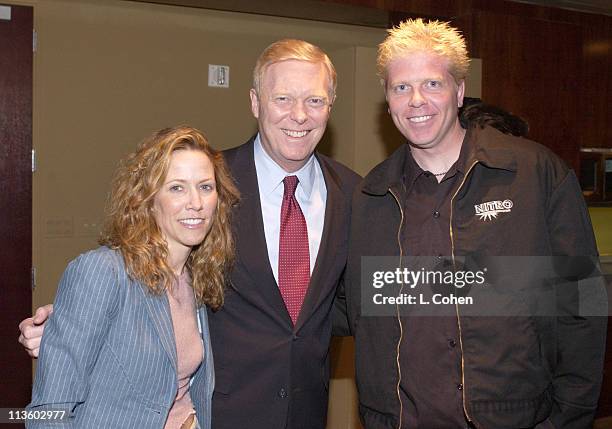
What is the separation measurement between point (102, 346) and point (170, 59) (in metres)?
3.09

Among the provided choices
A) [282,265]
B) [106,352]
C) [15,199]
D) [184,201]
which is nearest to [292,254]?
[282,265]

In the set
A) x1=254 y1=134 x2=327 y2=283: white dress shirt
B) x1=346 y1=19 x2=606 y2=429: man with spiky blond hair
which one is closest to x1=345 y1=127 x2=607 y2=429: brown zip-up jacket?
x1=346 y1=19 x2=606 y2=429: man with spiky blond hair

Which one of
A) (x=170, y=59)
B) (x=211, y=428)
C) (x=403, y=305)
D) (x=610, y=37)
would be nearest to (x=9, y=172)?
(x=170, y=59)

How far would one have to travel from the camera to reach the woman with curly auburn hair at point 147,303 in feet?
6.09

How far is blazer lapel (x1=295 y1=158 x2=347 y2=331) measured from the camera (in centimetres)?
239

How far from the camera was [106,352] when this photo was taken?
1.93 metres

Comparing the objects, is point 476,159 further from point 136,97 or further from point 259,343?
point 136,97

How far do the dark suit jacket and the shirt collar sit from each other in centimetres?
6

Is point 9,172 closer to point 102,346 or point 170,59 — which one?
point 170,59

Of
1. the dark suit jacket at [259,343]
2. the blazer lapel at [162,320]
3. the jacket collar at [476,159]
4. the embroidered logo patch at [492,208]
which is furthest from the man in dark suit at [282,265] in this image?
the embroidered logo patch at [492,208]

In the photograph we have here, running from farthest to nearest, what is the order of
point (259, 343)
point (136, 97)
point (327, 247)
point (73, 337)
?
point (136, 97)
point (327, 247)
point (259, 343)
point (73, 337)

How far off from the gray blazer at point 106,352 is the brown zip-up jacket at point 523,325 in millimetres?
683

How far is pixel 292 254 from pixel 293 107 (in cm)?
51

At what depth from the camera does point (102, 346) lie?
193 centimetres
